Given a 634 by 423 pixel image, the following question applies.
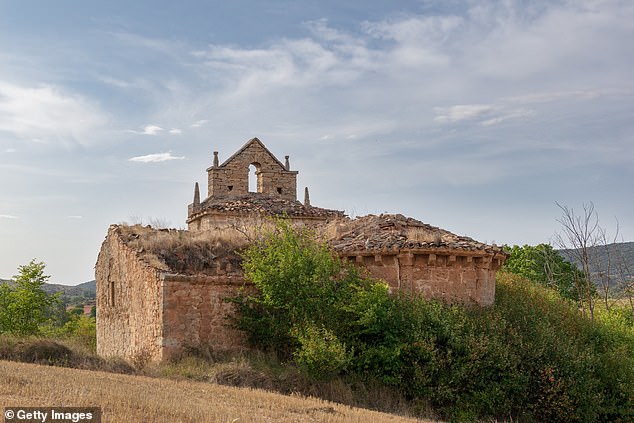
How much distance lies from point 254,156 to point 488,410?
→ 1600cm

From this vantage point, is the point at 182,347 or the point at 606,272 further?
the point at 606,272

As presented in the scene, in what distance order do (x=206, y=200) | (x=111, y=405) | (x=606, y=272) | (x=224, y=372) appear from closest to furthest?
(x=111, y=405)
(x=224, y=372)
(x=206, y=200)
(x=606, y=272)

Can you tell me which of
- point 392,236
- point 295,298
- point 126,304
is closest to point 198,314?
point 295,298

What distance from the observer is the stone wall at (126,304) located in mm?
16062

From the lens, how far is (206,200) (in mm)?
27062

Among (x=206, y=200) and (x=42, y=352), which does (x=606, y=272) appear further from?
(x=42, y=352)

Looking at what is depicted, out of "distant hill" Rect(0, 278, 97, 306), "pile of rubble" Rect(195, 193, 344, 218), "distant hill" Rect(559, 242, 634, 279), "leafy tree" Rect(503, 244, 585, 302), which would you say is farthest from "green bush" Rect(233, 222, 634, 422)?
"distant hill" Rect(0, 278, 97, 306)

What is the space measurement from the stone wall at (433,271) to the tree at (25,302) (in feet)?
60.8

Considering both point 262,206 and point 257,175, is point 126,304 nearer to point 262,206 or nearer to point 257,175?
point 262,206

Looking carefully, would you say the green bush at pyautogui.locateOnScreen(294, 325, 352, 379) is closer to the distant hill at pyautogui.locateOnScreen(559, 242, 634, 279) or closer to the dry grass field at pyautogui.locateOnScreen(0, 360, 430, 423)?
the dry grass field at pyautogui.locateOnScreen(0, 360, 430, 423)

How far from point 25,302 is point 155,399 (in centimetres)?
2211

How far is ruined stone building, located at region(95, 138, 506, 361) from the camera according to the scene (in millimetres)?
15594

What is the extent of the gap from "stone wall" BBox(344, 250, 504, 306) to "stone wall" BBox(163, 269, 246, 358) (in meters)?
3.25

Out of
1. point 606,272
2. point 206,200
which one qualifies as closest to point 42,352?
point 206,200
